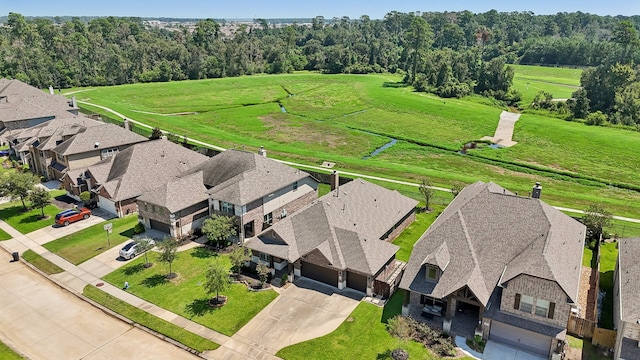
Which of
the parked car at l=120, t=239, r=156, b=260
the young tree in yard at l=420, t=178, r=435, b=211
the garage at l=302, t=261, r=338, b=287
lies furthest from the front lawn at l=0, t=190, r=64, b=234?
the young tree in yard at l=420, t=178, r=435, b=211

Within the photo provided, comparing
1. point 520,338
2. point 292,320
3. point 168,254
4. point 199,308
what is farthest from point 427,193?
point 168,254

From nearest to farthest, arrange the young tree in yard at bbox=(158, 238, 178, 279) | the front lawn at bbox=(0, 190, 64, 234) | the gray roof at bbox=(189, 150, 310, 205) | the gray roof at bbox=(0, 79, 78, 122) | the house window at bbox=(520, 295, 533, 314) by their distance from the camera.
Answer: the house window at bbox=(520, 295, 533, 314)
the young tree in yard at bbox=(158, 238, 178, 279)
the gray roof at bbox=(189, 150, 310, 205)
the front lawn at bbox=(0, 190, 64, 234)
the gray roof at bbox=(0, 79, 78, 122)

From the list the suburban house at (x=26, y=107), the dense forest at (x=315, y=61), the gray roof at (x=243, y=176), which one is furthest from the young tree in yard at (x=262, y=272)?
the dense forest at (x=315, y=61)

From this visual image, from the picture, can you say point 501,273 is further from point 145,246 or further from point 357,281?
point 145,246

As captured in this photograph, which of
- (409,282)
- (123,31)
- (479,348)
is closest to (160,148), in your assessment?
(409,282)

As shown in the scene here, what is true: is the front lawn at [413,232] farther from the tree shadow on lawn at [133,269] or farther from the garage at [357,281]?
the tree shadow on lawn at [133,269]

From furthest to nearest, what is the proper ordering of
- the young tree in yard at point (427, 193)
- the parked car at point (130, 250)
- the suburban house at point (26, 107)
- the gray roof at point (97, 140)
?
the suburban house at point (26, 107), the gray roof at point (97, 140), the young tree in yard at point (427, 193), the parked car at point (130, 250)

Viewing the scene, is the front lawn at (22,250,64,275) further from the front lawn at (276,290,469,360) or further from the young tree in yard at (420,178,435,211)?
the young tree in yard at (420,178,435,211)
